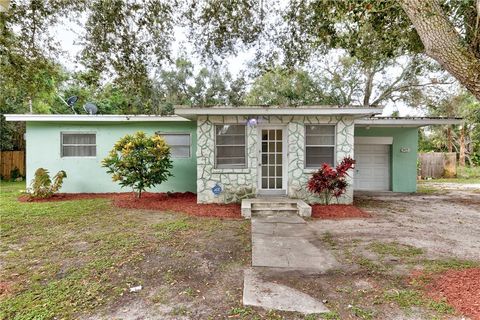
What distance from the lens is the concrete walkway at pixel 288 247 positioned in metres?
3.88

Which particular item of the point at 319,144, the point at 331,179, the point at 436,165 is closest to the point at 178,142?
the point at 319,144

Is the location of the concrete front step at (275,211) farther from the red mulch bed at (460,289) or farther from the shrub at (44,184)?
the shrub at (44,184)

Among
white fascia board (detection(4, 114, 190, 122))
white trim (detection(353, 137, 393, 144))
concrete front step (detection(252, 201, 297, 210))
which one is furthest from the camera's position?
white trim (detection(353, 137, 393, 144))

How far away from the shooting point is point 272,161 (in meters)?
8.10

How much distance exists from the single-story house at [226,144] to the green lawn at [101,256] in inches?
74.0

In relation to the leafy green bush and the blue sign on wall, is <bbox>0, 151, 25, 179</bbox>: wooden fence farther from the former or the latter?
the blue sign on wall

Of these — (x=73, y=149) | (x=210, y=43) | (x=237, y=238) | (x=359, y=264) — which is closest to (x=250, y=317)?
(x=359, y=264)

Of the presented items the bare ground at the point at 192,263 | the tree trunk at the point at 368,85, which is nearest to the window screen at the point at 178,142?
the bare ground at the point at 192,263

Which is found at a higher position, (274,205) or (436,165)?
(436,165)

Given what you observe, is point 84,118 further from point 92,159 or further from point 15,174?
point 15,174

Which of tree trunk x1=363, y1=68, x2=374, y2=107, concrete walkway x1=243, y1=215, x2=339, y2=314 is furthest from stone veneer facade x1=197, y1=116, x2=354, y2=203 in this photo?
tree trunk x1=363, y1=68, x2=374, y2=107

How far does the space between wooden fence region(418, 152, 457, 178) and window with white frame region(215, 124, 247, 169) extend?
13.4m

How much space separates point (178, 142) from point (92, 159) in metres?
3.20

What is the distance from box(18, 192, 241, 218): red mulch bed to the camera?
7.09 metres
